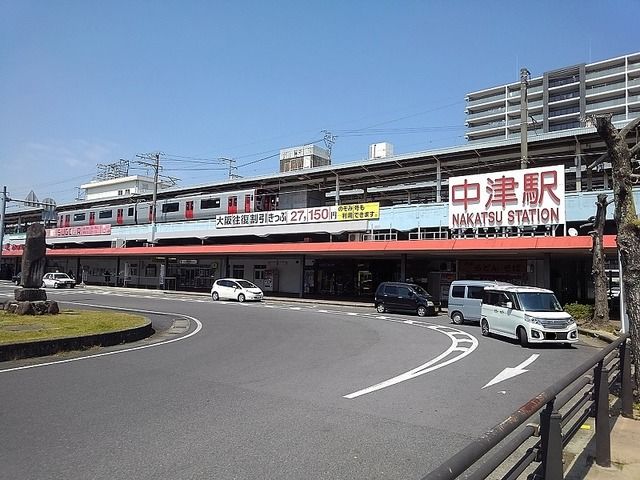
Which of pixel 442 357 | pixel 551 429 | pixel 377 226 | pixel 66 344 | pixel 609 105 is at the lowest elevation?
pixel 442 357

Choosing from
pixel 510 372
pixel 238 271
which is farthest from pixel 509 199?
pixel 238 271

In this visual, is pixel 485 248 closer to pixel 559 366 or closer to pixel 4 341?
pixel 559 366

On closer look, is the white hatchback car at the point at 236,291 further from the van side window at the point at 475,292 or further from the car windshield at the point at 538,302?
the car windshield at the point at 538,302

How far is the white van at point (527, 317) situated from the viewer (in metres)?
15.3

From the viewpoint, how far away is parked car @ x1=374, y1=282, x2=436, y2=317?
2691 centimetres

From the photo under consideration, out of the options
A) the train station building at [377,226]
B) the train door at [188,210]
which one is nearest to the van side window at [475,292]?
the train station building at [377,226]

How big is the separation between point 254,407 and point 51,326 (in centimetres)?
1059

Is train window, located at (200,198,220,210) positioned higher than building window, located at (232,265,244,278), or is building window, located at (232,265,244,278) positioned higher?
train window, located at (200,198,220,210)

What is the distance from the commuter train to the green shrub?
2739cm

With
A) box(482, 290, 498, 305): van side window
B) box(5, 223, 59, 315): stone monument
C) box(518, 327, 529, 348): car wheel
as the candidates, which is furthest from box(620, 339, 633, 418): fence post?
box(5, 223, 59, 315): stone monument

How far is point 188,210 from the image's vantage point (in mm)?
49344

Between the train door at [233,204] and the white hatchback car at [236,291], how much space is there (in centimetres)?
953

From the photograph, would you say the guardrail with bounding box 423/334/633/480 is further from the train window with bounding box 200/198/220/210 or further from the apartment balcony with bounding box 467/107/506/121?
the apartment balcony with bounding box 467/107/506/121

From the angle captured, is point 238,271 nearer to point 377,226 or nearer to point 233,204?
point 233,204
